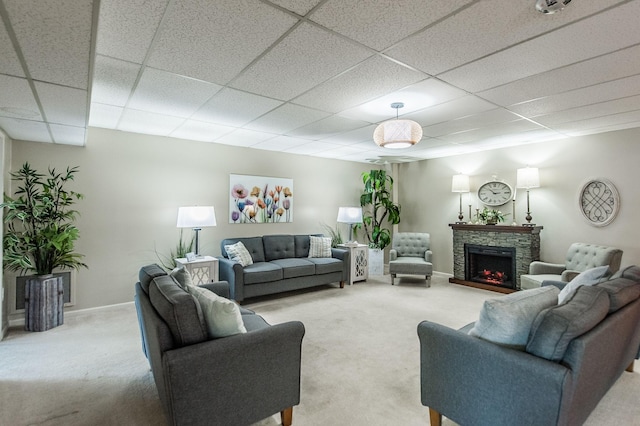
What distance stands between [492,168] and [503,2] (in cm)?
451

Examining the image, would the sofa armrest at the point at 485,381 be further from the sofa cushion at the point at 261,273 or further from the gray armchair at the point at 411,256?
the gray armchair at the point at 411,256

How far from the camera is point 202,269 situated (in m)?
4.27

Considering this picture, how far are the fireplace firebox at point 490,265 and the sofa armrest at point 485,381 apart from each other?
4073 millimetres

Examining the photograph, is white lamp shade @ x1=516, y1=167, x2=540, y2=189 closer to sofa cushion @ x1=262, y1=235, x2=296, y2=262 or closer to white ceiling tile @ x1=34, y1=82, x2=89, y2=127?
sofa cushion @ x1=262, y1=235, x2=296, y2=262

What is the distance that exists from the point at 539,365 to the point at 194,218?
3.94 metres

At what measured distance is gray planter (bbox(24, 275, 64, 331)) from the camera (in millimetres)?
3371

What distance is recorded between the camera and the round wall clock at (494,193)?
17.8 feet

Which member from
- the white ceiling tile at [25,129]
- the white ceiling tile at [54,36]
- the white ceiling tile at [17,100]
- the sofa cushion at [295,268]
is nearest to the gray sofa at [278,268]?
the sofa cushion at [295,268]

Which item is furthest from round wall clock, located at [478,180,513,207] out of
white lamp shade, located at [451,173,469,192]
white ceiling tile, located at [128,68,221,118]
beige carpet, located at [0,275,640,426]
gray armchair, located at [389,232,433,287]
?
white ceiling tile, located at [128,68,221,118]

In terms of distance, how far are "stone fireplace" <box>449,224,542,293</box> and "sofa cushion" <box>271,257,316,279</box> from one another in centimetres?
273

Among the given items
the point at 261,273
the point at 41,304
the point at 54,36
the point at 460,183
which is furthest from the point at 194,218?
the point at 460,183

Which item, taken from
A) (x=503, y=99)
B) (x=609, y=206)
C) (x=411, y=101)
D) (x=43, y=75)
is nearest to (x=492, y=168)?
(x=609, y=206)

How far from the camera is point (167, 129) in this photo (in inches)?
166

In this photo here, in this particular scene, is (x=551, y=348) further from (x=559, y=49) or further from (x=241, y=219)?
(x=241, y=219)
